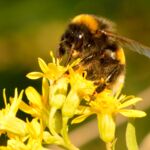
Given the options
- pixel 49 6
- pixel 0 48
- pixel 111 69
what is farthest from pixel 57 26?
pixel 111 69

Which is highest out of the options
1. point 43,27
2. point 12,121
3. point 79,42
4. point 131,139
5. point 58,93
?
point 43,27

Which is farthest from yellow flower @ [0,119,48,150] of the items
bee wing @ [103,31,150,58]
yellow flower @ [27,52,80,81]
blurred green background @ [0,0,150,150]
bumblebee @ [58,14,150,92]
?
blurred green background @ [0,0,150,150]

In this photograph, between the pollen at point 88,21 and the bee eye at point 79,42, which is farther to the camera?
the pollen at point 88,21

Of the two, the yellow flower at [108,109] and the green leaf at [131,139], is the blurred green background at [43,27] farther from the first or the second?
the green leaf at [131,139]

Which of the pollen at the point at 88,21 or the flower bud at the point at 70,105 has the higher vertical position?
the pollen at the point at 88,21

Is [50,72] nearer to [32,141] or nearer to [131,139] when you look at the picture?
[32,141]

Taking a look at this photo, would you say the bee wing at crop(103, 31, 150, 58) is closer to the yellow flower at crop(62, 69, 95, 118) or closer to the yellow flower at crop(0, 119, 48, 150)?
the yellow flower at crop(62, 69, 95, 118)

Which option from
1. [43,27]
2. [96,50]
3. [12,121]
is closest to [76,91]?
[96,50]

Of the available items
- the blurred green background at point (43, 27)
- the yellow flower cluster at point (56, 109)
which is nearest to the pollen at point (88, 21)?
the yellow flower cluster at point (56, 109)
